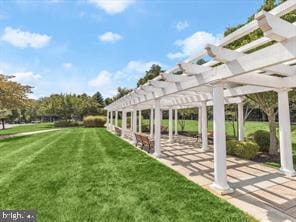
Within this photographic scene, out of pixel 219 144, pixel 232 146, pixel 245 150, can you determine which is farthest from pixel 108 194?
pixel 232 146

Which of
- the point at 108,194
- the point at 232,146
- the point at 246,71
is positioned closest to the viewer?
the point at 246,71

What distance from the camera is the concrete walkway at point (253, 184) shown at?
13.6 feet

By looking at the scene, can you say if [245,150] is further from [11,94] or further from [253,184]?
[11,94]

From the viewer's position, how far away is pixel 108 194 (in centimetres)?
502

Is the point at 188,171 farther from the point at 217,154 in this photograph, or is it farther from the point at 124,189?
the point at 124,189

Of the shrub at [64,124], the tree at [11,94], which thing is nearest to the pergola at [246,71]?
the tree at [11,94]

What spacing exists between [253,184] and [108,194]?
3894 mm

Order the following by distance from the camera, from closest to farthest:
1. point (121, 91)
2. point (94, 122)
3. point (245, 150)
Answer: point (245, 150)
point (94, 122)
point (121, 91)

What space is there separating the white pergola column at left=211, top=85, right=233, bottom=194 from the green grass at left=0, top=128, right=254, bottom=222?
54 centimetres

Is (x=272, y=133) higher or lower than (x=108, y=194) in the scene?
higher

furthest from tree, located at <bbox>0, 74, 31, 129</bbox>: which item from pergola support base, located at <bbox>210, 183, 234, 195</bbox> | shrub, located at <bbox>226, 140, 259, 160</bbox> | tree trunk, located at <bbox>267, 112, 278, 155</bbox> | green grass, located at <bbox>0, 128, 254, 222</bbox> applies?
tree trunk, located at <bbox>267, 112, 278, 155</bbox>

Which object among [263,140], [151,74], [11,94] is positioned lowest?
[263,140]

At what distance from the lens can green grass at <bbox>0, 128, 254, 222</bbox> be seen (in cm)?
397

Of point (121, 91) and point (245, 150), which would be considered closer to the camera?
point (245, 150)
